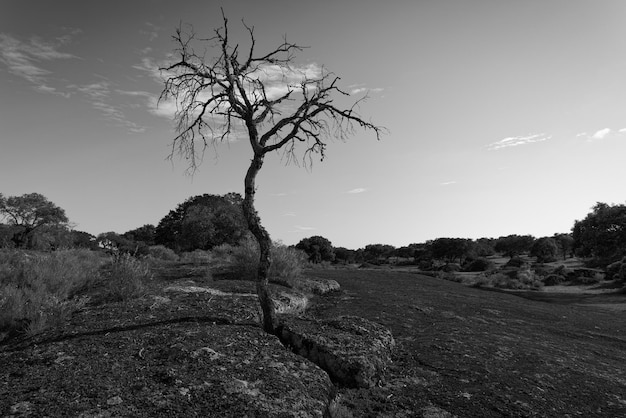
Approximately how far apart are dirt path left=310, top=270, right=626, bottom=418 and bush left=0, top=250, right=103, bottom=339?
4.95 m

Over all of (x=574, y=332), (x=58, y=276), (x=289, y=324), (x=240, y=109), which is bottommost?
(x=574, y=332)

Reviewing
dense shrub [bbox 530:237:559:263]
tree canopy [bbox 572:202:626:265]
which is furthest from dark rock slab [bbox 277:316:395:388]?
dense shrub [bbox 530:237:559:263]

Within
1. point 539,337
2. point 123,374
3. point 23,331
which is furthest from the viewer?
point 539,337

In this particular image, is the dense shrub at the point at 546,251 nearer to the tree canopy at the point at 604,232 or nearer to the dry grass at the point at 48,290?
the tree canopy at the point at 604,232

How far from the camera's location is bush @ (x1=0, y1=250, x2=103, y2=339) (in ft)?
20.9

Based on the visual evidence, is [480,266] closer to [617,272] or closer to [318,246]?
[617,272]

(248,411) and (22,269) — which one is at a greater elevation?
(22,269)

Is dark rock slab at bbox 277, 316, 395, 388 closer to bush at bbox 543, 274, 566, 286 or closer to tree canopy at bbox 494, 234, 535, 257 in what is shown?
bush at bbox 543, 274, 566, 286

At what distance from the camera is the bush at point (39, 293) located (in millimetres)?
6375

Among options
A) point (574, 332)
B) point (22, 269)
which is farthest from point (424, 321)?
point (22, 269)

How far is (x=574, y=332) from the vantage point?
1078 centimetres

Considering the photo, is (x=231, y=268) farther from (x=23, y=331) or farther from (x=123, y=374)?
(x=123, y=374)

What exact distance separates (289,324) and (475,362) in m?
3.29

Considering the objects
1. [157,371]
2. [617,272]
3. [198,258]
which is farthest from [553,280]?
[157,371]
